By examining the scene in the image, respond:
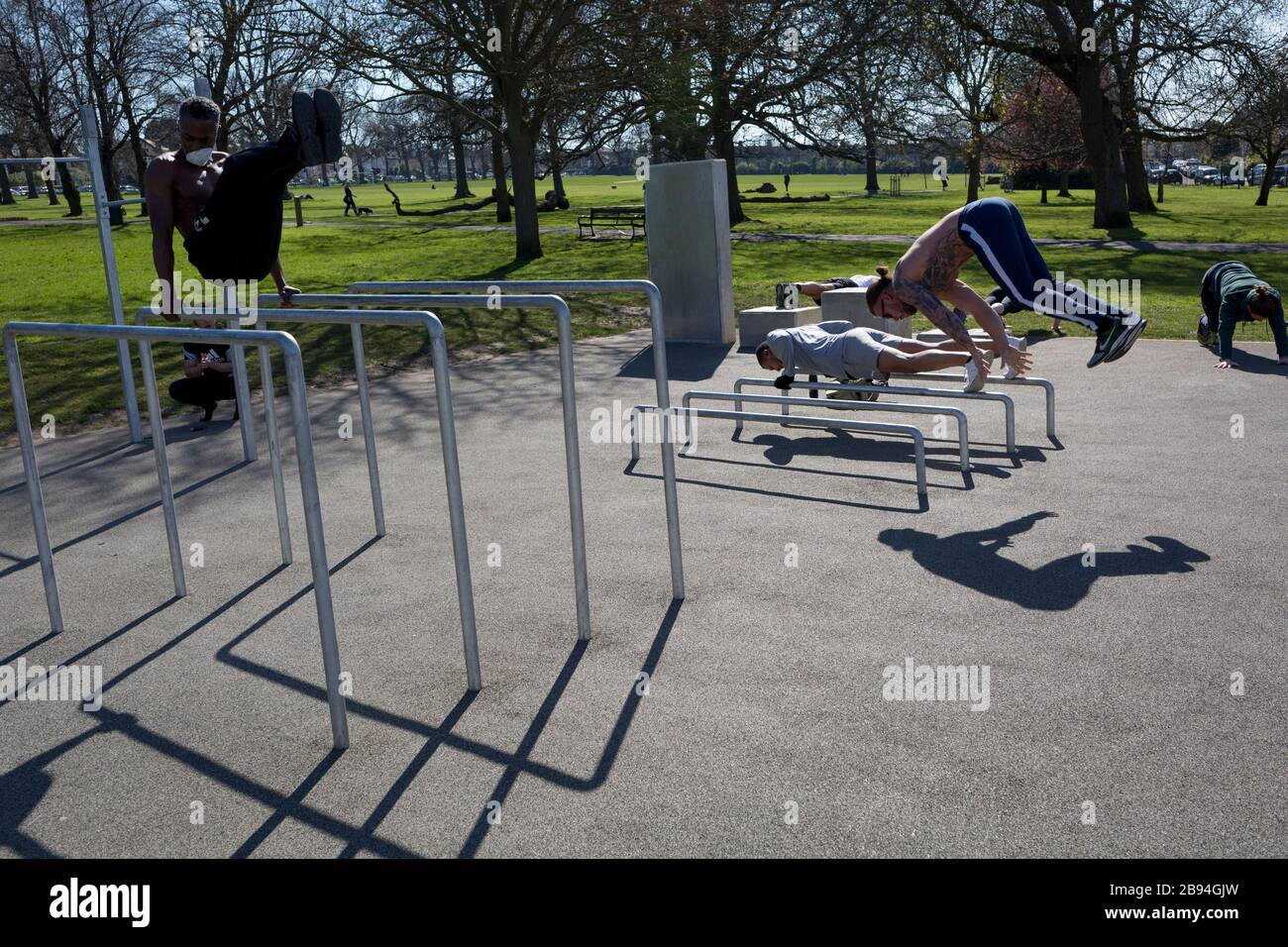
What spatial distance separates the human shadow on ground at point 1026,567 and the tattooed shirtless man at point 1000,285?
5.58ft

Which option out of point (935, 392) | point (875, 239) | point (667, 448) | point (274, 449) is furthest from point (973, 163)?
point (274, 449)

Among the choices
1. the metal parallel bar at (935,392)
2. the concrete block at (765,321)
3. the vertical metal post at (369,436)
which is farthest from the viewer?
the concrete block at (765,321)

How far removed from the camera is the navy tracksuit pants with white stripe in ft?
22.2

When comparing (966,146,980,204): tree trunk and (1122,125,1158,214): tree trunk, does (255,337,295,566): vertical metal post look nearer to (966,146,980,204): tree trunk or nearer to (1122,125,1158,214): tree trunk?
(966,146,980,204): tree trunk

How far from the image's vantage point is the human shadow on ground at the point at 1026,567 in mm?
4941

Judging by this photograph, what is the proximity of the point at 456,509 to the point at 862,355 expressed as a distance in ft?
15.0

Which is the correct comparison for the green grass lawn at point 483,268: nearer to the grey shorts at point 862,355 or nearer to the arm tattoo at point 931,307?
the grey shorts at point 862,355

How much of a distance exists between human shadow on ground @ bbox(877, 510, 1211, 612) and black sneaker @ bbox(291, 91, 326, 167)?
3245 millimetres

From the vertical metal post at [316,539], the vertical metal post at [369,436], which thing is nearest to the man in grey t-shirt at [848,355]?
the vertical metal post at [369,436]

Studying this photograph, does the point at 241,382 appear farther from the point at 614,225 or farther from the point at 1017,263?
the point at 614,225

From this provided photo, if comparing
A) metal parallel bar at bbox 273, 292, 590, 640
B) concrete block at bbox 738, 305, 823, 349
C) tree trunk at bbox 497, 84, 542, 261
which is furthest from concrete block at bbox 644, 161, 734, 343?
tree trunk at bbox 497, 84, 542, 261

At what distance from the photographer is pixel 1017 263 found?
6.77m

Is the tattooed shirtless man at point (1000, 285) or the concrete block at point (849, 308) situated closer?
the tattooed shirtless man at point (1000, 285)
